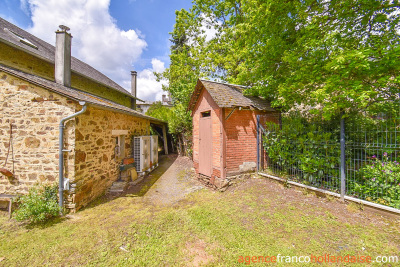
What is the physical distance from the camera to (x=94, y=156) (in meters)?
5.91

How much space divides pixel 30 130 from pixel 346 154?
10022 mm

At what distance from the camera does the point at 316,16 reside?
18.5ft

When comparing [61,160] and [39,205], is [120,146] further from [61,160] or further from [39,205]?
[39,205]

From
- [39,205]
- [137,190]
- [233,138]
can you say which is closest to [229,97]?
[233,138]

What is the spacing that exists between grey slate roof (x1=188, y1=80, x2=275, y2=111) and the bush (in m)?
6.20

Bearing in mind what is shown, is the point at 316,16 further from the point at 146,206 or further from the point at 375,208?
the point at 146,206

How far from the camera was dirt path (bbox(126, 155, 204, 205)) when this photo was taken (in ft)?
21.2

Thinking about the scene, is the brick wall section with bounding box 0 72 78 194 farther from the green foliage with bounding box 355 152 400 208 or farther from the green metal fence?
the green foliage with bounding box 355 152 400 208

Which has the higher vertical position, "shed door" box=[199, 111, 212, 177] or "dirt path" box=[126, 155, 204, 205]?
"shed door" box=[199, 111, 212, 177]

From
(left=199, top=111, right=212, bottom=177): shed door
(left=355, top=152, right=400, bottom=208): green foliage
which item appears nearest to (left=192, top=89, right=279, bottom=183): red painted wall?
(left=199, top=111, right=212, bottom=177): shed door

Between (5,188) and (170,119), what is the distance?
9799 mm

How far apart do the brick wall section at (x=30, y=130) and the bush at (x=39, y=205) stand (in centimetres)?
30

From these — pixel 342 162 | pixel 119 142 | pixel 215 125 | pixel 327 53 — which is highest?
pixel 327 53

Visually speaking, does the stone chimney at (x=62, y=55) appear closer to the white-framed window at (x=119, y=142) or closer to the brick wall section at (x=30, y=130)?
the brick wall section at (x=30, y=130)
